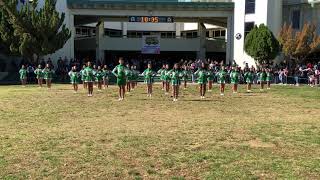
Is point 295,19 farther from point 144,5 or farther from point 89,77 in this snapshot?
point 89,77

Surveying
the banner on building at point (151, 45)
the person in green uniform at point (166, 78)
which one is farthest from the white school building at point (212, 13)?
the person in green uniform at point (166, 78)

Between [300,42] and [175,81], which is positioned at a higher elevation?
[300,42]

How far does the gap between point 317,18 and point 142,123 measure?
35.4 m

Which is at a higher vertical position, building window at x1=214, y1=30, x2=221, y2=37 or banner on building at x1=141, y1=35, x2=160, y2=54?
building window at x1=214, y1=30, x2=221, y2=37

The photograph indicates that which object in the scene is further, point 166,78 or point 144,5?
point 144,5

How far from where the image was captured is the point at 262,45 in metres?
44.1

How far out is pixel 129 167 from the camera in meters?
10.5

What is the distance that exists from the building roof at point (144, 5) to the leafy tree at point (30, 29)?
16.0ft

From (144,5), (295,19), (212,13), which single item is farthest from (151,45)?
(295,19)

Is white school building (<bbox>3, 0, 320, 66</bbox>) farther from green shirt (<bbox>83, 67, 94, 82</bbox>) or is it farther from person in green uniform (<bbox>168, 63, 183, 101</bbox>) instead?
person in green uniform (<bbox>168, 63, 183, 101</bbox>)

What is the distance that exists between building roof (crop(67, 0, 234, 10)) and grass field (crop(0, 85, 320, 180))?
91.9ft

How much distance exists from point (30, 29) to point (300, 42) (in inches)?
871

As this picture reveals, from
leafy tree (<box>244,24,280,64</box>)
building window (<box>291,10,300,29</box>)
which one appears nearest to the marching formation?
leafy tree (<box>244,24,280,64</box>)

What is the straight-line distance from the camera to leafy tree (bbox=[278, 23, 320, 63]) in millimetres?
44469
